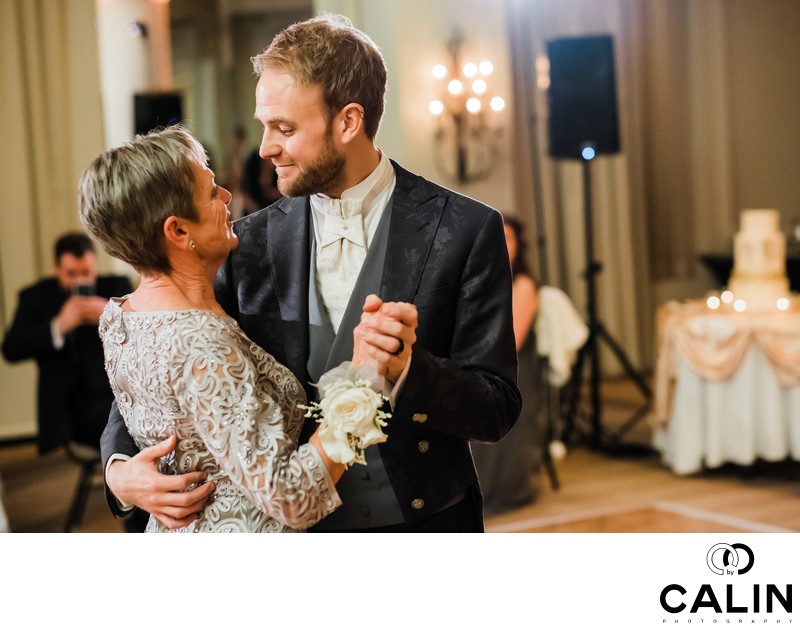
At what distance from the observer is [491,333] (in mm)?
1446

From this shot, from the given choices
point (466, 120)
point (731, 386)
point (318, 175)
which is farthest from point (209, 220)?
point (466, 120)

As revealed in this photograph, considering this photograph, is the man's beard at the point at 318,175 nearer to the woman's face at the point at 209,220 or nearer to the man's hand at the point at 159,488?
the woman's face at the point at 209,220

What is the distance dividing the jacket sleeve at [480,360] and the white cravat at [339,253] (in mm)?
147

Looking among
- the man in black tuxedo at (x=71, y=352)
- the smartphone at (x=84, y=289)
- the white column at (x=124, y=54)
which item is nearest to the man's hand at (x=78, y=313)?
the man in black tuxedo at (x=71, y=352)

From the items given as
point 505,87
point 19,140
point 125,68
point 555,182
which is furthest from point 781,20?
point 19,140

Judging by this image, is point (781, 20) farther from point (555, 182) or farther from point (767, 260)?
point (767, 260)

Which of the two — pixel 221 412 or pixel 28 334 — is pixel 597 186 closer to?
pixel 28 334

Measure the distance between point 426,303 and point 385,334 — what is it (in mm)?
217

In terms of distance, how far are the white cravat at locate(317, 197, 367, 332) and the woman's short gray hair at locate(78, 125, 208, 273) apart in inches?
8.1

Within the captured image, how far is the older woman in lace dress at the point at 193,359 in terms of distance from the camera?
1.31 metres

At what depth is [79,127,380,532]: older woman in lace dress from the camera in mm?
1313
